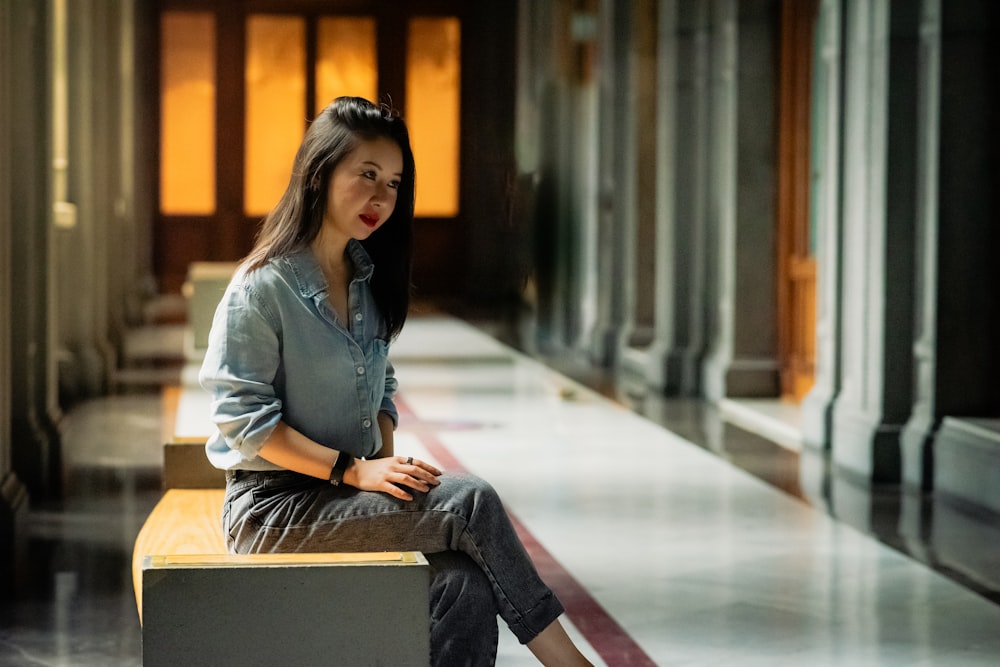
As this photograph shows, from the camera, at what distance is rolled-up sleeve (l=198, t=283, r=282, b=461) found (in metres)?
3.32

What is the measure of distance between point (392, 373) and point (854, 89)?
5.06 metres

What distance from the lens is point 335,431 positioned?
3475 mm

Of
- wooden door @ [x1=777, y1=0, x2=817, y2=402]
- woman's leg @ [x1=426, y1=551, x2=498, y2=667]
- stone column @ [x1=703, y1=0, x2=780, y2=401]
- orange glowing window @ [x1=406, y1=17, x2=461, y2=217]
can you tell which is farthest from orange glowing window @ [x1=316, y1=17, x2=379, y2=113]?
woman's leg @ [x1=426, y1=551, x2=498, y2=667]

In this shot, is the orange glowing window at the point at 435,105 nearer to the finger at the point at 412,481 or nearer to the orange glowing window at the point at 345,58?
the orange glowing window at the point at 345,58

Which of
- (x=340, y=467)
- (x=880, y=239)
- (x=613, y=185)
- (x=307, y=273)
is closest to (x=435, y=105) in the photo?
(x=613, y=185)

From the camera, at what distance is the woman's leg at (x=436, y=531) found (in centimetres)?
336

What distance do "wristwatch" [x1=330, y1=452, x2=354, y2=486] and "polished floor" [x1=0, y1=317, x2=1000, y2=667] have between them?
134cm

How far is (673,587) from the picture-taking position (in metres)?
5.49

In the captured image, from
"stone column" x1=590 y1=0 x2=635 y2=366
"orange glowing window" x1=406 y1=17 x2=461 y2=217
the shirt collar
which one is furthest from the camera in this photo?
"orange glowing window" x1=406 y1=17 x2=461 y2=217

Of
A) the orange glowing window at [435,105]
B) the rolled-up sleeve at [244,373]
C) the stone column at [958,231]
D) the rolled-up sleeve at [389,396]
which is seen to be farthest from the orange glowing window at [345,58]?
the rolled-up sleeve at [244,373]

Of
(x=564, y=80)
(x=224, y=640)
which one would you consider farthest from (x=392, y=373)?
(x=564, y=80)

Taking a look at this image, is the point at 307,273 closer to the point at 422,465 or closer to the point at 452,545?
the point at 422,465

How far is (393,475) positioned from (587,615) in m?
1.89

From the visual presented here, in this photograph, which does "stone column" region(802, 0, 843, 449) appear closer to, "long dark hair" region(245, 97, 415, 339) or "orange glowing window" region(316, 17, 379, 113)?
"long dark hair" region(245, 97, 415, 339)
